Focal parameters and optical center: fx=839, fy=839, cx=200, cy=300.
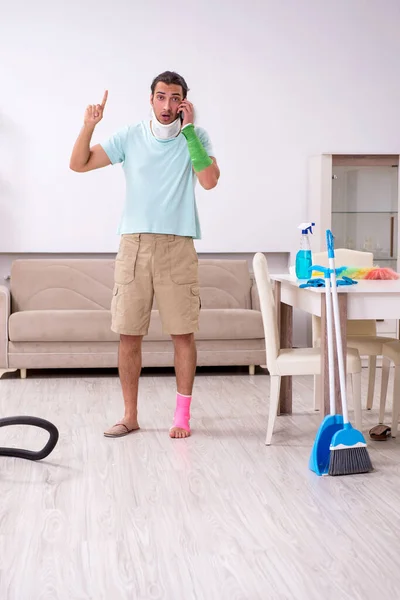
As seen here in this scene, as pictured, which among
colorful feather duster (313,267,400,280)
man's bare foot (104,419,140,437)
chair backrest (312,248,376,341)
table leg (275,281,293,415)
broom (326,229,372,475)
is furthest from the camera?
chair backrest (312,248,376,341)

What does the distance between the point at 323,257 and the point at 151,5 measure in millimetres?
2897

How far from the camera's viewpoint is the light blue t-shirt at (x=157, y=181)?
3619 millimetres

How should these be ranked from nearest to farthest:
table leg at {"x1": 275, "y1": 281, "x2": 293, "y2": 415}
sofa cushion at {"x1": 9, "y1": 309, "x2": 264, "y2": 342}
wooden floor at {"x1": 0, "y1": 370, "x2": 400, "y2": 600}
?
1. wooden floor at {"x1": 0, "y1": 370, "x2": 400, "y2": 600}
2. table leg at {"x1": 275, "y1": 281, "x2": 293, "y2": 415}
3. sofa cushion at {"x1": 9, "y1": 309, "x2": 264, "y2": 342}

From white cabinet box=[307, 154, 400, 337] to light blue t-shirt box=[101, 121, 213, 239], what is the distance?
2684 millimetres

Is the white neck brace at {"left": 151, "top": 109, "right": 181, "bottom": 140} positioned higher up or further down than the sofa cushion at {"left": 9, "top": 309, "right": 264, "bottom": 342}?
higher up

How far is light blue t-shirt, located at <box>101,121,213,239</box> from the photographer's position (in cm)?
362

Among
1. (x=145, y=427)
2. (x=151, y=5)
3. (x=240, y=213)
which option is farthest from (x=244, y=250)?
(x=145, y=427)

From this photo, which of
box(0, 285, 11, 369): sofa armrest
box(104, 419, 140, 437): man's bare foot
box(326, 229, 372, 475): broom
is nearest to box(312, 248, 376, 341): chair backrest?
box(104, 419, 140, 437): man's bare foot

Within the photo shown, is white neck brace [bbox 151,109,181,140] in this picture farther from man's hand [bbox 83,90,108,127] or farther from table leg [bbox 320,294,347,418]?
table leg [bbox 320,294,347,418]

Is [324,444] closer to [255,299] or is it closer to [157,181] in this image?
[157,181]

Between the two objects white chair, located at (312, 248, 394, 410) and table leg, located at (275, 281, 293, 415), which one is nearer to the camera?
table leg, located at (275, 281, 293, 415)

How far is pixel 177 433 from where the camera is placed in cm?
369

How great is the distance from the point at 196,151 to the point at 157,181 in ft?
0.84

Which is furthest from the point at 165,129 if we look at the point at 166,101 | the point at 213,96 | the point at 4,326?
the point at 213,96
